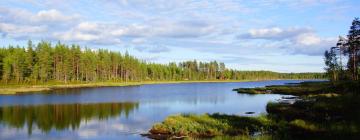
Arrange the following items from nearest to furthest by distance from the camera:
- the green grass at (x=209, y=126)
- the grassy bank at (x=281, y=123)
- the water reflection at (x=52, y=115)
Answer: the grassy bank at (x=281, y=123) < the green grass at (x=209, y=126) < the water reflection at (x=52, y=115)

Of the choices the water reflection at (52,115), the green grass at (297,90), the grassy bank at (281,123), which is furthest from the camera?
the green grass at (297,90)

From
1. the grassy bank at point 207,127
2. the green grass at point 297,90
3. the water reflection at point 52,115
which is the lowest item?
the water reflection at point 52,115

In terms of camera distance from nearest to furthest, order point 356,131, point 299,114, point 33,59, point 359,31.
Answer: point 356,131 → point 299,114 → point 359,31 → point 33,59

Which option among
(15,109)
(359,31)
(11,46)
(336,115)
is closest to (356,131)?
(336,115)

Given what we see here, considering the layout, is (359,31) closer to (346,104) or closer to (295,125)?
(346,104)

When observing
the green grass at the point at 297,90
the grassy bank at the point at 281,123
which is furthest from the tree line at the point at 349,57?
the grassy bank at the point at 281,123

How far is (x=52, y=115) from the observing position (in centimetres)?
5044

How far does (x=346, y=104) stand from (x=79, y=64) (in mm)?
131867

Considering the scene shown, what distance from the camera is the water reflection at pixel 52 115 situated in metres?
42.4

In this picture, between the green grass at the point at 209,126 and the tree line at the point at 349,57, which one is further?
the tree line at the point at 349,57

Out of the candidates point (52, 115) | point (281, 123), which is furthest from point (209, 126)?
point (52, 115)

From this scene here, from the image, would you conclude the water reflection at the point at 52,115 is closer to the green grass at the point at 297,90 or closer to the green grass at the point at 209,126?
the green grass at the point at 209,126

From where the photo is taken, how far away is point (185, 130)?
110ft

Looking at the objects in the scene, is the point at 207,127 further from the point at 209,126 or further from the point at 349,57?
the point at 349,57
